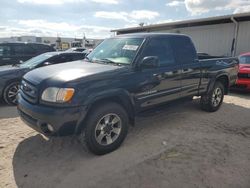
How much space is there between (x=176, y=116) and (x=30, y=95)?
3.48m

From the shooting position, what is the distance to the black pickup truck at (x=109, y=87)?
315 cm

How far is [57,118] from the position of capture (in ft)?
10.1

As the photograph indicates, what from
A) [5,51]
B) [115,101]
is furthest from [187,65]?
[5,51]

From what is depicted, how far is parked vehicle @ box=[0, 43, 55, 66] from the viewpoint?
972 cm

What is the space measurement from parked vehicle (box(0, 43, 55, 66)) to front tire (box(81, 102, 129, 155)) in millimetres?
7316

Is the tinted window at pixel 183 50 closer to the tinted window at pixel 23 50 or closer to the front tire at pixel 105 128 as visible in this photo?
the front tire at pixel 105 128

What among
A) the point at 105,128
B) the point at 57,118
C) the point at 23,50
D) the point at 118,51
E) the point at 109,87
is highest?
the point at 118,51

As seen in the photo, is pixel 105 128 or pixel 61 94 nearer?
pixel 61 94

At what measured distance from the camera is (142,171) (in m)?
3.17

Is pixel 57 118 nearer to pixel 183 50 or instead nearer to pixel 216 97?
pixel 183 50

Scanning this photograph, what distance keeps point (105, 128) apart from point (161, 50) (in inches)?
74.4

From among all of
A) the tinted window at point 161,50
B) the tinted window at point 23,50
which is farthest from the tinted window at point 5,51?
the tinted window at point 161,50

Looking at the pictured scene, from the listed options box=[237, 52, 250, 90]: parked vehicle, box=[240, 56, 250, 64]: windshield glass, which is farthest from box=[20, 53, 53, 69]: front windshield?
box=[240, 56, 250, 64]: windshield glass

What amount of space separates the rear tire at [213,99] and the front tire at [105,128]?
9.15 ft
